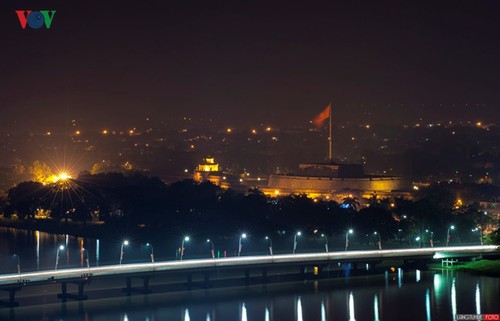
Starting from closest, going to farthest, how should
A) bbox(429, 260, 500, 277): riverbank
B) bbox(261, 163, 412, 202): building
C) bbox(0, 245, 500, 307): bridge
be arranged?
bbox(0, 245, 500, 307): bridge, bbox(429, 260, 500, 277): riverbank, bbox(261, 163, 412, 202): building

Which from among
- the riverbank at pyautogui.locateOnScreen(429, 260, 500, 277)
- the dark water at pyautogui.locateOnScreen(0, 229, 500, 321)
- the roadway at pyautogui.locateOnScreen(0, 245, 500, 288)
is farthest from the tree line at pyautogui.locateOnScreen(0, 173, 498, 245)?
the dark water at pyautogui.locateOnScreen(0, 229, 500, 321)

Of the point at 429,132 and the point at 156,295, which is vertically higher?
the point at 429,132

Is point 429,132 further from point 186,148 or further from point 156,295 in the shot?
point 156,295

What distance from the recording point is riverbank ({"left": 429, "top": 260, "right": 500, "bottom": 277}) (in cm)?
6282

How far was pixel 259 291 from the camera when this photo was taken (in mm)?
57281

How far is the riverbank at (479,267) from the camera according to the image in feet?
206

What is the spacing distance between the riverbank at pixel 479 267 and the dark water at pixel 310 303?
1239 millimetres

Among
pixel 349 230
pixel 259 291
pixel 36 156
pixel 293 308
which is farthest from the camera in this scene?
pixel 36 156

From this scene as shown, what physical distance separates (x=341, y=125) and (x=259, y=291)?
135 metres

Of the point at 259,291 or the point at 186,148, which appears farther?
the point at 186,148

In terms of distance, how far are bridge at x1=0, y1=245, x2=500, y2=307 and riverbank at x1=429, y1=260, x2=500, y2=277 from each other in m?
0.58

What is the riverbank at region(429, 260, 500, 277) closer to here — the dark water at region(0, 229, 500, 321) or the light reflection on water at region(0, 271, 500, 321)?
the dark water at region(0, 229, 500, 321)

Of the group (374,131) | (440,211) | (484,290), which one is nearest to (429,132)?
(374,131)

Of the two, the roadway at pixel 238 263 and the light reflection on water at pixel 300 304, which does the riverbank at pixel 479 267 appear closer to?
the roadway at pixel 238 263
